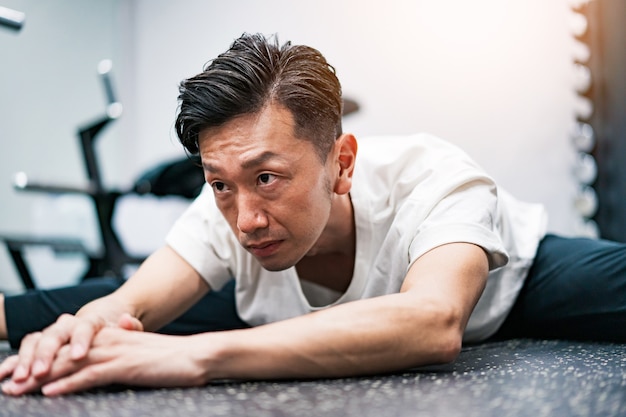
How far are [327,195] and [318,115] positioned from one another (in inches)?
5.2

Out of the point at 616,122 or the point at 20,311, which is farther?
the point at 616,122

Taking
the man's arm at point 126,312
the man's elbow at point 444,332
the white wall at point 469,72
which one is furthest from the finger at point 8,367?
the white wall at point 469,72

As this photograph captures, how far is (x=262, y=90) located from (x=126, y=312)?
43 cm

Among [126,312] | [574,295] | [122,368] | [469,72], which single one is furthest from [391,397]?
[469,72]

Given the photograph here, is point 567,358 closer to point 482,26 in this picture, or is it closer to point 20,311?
point 20,311

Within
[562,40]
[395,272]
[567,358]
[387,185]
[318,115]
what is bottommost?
[567,358]

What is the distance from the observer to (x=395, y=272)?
1.18 metres

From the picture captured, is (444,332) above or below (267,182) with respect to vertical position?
below

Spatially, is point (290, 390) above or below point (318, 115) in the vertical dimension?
below

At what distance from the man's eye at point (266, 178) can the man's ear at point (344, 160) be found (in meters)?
0.19

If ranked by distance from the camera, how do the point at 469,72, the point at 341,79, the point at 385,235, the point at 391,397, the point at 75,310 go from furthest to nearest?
1. the point at 341,79
2. the point at 469,72
3. the point at 75,310
4. the point at 385,235
5. the point at 391,397

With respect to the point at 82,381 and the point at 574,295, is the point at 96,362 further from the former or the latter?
the point at 574,295

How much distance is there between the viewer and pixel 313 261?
131 cm

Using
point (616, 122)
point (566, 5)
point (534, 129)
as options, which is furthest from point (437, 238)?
point (566, 5)
